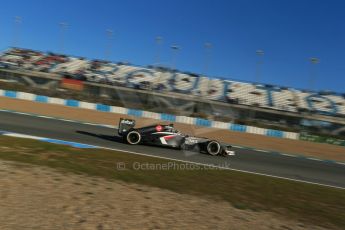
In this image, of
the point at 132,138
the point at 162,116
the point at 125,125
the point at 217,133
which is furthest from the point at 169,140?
the point at 162,116

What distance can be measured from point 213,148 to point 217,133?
37.8 feet

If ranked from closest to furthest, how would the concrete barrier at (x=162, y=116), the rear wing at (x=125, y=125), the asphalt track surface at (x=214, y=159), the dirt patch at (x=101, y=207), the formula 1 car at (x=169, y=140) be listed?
1. the dirt patch at (x=101, y=207)
2. the asphalt track surface at (x=214, y=159)
3. the formula 1 car at (x=169, y=140)
4. the rear wing at (x=125, y=125)
5. the concrete barrier at (x=162, y=116)

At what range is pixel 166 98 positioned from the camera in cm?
4059

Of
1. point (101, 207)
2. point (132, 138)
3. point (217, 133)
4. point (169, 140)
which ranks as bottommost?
point (101, 207)

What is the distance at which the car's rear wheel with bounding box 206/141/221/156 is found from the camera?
15.0 m

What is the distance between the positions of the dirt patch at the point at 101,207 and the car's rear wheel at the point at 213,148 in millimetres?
7139

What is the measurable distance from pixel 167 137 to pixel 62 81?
30538mm

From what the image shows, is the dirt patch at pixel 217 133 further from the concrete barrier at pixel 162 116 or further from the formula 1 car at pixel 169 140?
the formula 1 car at pixel 169 140

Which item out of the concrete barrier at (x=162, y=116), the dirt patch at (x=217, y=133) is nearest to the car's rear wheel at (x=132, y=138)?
the dirt patch at (x=217, y=133)

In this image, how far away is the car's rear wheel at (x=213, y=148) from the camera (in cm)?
1499

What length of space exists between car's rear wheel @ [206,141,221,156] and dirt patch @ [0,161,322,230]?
7.14 meters

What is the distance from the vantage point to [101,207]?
6172 mm

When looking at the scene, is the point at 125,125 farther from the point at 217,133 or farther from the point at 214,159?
the point at 217,133

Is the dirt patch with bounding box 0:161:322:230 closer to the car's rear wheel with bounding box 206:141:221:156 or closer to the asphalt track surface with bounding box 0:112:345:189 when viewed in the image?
the asphalt track surface with bounding box 0:112:345:189
